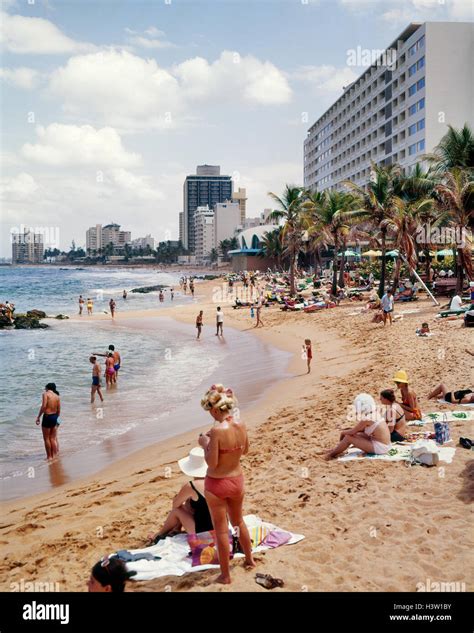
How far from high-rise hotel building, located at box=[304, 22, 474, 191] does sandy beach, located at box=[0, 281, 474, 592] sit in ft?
183

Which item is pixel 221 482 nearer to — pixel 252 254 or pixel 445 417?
pixel 445 417

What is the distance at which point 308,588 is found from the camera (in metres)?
4.71

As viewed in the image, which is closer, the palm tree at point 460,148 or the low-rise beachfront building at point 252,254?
the palm tree at point 460,148

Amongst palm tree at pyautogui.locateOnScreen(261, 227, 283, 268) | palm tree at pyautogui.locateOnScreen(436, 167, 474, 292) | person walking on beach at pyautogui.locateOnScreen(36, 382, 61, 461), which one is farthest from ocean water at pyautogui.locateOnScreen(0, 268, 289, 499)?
palm tree at pyautogui.locateOnScreen(261, 227, 283, 268)

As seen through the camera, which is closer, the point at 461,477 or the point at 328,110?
the point at 461,477

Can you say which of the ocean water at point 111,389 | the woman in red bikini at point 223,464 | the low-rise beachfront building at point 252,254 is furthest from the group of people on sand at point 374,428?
the low-rise beachfront building at point 252,254

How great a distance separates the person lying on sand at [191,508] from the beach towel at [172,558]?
0.13m

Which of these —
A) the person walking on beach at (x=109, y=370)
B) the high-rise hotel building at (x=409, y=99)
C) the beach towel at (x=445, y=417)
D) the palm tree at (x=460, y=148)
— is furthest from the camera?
the high-rise hotel building at (x=409, y=99)

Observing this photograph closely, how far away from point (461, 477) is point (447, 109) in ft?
207

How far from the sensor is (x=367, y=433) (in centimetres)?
778

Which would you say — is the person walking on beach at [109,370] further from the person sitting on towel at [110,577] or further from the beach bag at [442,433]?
the person sitting on towel at [110,577]

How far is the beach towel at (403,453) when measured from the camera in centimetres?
728
